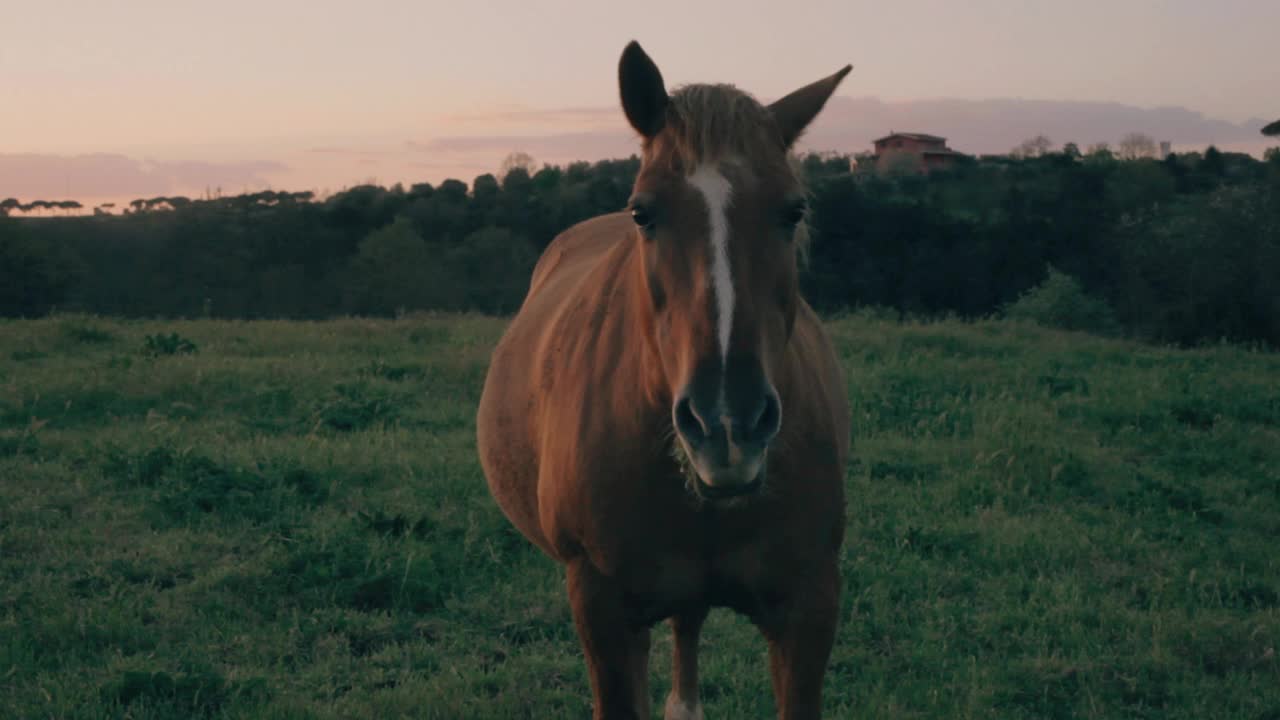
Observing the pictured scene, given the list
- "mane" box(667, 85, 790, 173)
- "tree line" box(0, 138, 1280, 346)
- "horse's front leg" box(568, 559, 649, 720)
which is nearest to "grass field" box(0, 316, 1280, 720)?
"horse's front leg" box(568, 559, 649, 720)

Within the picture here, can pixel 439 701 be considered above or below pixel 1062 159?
below

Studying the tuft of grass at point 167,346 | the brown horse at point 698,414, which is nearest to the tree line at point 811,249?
the tuft of grass at point 167,346

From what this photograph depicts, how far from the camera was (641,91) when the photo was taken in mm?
2424

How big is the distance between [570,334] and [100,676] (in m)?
2.68

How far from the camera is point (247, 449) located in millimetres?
7305

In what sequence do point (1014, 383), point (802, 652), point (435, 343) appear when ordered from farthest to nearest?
point (435, 343), point (1014, 383), point (802, 652)

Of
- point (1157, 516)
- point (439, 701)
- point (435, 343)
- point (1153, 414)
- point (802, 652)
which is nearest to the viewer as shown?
point (802, 652)

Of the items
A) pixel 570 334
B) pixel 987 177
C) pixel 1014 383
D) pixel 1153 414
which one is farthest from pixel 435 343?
pixel 987 177

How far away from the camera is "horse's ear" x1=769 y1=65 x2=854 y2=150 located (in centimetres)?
255

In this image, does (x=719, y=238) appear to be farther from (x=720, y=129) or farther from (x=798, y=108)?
(x=798, y=108)

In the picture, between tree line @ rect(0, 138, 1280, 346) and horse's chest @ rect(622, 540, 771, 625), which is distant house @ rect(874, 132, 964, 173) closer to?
tree line @ rect(0, 138, 1280, 346)

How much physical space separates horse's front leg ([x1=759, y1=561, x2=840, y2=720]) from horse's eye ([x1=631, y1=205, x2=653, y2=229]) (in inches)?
43.5

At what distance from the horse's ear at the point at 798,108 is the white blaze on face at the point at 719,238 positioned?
1.38 feet

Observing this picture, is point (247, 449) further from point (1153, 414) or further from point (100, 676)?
point (1153, 414)
